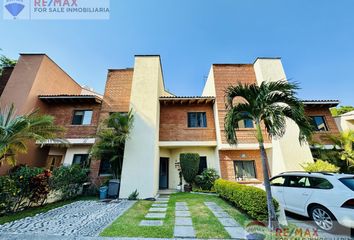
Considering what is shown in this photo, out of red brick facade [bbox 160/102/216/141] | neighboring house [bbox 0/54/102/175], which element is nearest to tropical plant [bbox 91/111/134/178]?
neighboring house [bbox 0/54/102/175]

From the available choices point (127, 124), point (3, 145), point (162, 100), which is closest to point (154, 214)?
point (127, 124)

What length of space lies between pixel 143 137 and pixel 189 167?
3946 millimetres

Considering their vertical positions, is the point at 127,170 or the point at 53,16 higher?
the point at 53,16

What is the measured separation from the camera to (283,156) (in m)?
8.97

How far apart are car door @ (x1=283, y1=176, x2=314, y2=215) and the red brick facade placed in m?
5.72

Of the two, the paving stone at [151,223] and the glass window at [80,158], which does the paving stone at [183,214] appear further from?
the glass window at [80,158]

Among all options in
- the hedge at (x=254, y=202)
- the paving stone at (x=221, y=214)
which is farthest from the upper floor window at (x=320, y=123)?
the paving stone at (x=221, y=214)

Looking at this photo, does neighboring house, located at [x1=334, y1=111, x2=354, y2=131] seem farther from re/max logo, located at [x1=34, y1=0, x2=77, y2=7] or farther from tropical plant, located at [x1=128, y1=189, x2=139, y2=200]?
re/max logo, located at [x1=34, y1=0, x2=77, y2=7]

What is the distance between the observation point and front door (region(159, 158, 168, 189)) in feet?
37.5

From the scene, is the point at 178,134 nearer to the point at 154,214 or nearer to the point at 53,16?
the point at 154,214

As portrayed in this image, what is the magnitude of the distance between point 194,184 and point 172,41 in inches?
412

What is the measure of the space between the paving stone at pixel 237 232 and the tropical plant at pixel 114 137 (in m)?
6.83

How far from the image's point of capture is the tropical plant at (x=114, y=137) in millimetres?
8391

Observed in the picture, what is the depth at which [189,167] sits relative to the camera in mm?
10125
